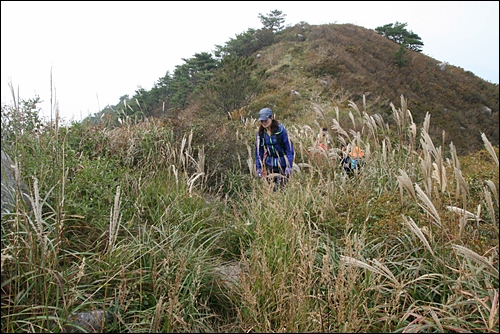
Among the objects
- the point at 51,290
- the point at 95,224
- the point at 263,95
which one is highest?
the point at 263,95

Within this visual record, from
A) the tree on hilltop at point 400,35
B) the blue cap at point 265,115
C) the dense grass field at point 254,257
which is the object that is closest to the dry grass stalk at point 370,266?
the dense grass field at point 254,257

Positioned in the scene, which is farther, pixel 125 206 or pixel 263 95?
pixel 263 95

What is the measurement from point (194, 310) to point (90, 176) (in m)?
1.76

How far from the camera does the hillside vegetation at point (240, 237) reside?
5.32 feet

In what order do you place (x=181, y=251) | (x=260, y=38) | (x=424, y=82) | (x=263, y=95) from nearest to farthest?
(x=181, y=251)
(x=263, y=95)
(x=424, y=82)
(x=260, y=38)

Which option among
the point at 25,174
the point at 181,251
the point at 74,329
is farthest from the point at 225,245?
the point at 25,174

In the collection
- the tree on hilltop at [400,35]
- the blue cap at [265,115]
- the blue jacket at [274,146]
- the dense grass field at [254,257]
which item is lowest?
the dense grass field at [254,257]

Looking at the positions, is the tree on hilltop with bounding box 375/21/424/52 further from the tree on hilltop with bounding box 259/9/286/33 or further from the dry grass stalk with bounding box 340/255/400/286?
the dry grass stalk with bounding box 340/255/400/286

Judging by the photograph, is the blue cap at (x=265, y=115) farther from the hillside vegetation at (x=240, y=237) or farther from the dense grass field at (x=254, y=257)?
the dense grass field at (x=254, y=257)

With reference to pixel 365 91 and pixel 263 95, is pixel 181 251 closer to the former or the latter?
pixel 263 95

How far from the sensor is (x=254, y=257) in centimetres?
192

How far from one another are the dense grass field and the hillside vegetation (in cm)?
2

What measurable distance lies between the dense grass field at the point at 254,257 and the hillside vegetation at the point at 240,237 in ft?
0.05

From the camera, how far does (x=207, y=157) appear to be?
486 cm
